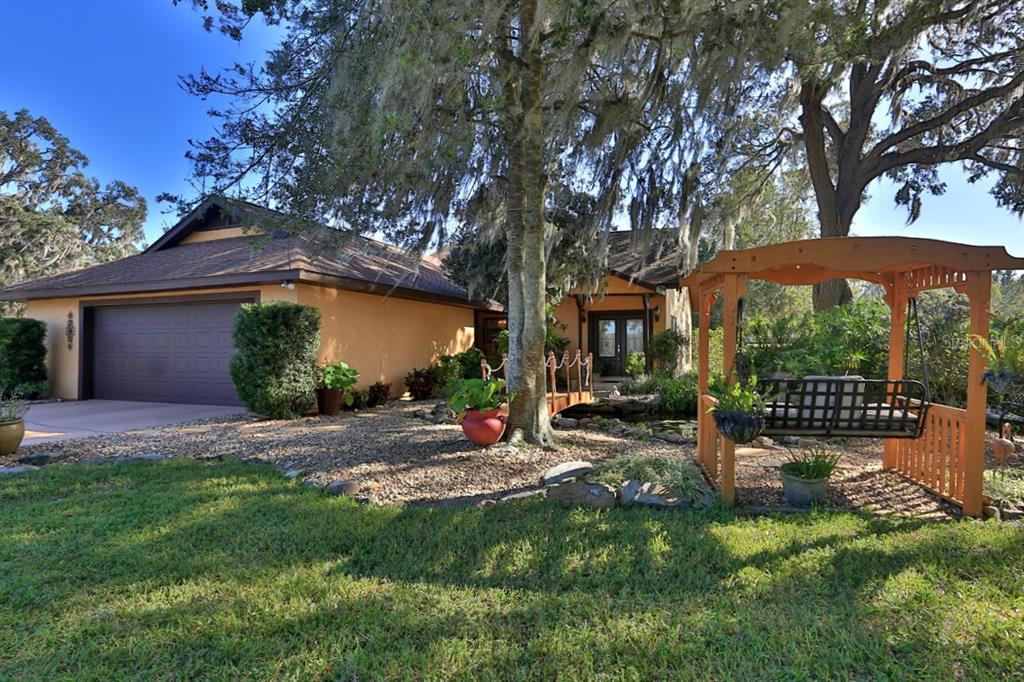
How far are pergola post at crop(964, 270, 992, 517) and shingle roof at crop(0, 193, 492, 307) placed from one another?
6.63 meters

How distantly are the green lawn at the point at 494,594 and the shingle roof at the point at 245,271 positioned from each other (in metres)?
4.58

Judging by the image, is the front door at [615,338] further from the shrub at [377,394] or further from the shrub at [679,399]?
the shrub at [377,394]

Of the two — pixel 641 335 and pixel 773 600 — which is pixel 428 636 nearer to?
pixel 773 600

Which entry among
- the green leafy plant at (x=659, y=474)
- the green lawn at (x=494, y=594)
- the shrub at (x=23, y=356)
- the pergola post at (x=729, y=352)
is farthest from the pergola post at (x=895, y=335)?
the shrub at (x=23, y=356)

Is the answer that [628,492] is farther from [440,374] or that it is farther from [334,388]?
[440,374]

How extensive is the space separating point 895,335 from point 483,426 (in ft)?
14.6

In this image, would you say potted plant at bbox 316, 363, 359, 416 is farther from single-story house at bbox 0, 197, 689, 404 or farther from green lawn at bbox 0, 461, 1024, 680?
green lawn at bbox 0, 461, 1024, 680

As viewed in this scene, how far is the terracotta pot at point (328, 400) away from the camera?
366 inches

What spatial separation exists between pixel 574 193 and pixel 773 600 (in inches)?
303

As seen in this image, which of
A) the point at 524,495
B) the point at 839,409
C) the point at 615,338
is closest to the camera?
the point at 839,409

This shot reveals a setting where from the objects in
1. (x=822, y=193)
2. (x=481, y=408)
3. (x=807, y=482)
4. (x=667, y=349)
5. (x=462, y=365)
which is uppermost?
(x=822, y=193)

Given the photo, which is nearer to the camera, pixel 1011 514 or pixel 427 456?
pixel 1011 514

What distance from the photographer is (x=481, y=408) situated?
6082 mm

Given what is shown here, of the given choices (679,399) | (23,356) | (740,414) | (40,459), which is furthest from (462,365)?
(23,356)
